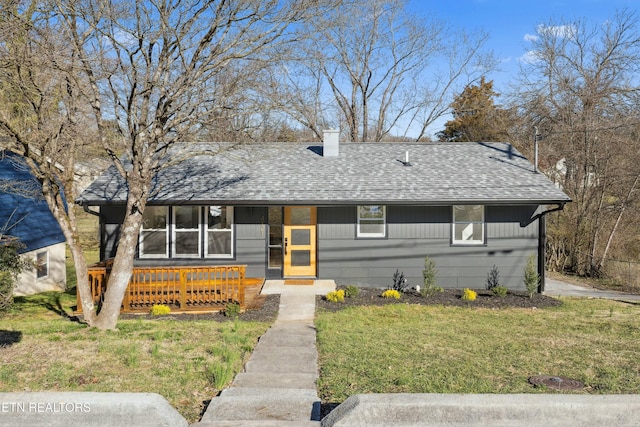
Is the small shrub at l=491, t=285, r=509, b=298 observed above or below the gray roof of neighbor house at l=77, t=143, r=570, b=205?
below

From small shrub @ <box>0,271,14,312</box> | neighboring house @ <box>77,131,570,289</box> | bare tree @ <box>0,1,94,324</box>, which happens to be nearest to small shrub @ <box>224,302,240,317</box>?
bare tree @ <box>0,1,94,324</box>

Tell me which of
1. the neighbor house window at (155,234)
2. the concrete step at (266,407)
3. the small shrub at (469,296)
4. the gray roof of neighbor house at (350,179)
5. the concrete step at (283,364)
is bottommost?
the small shrub at (469,296)

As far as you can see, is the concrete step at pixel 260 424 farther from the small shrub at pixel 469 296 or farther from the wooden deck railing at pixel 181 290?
the small shrub at pixel 469 296

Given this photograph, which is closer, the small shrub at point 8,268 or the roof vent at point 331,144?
the small shrub at point 8,268

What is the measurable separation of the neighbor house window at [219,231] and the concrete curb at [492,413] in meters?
9.95

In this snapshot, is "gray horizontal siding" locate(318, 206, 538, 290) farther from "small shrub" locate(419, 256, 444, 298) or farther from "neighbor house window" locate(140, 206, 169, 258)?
"neighbor house window" locate(140, 206, 169, 258)

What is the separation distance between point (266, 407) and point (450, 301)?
8.13m

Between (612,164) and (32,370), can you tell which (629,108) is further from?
(32,370)

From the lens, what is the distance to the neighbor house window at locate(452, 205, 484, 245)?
43.7 ft

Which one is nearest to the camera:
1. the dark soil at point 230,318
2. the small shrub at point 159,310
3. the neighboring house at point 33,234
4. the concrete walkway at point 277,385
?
the concrete walkway at point 277,385

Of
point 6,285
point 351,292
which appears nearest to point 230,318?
point 351,292

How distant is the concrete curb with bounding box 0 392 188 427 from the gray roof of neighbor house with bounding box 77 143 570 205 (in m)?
8.35

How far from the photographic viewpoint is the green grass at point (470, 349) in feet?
17.5

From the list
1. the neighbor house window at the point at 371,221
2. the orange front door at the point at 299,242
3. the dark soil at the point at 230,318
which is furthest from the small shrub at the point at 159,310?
the neighbor house window at the point at 371,221
